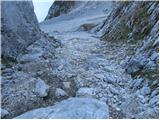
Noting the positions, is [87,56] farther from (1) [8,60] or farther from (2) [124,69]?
(1) [8,60]

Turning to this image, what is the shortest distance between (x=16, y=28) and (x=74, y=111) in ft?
19.3

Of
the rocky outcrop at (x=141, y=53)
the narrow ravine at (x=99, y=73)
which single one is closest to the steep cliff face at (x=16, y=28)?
the narrow ravine at (x=99, y=73)

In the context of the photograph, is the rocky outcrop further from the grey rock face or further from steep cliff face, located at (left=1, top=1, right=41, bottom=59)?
steep cliff face, located at (left=1, top=1, right=41, bottom=59)

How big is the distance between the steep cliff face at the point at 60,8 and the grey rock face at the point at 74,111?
76.6 metres

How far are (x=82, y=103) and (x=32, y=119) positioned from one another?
1.50 metres

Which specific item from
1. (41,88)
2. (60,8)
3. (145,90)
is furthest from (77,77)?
(60,8)

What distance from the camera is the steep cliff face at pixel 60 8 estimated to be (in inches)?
3418

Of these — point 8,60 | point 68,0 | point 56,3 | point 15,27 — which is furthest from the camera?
point 56,3

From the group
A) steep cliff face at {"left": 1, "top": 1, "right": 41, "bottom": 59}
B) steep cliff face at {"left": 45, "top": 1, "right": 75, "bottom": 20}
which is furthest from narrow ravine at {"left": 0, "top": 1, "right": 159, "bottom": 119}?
steep cliff face at {"left": 45, "top": 1, "right": 75, "bottom": 20}

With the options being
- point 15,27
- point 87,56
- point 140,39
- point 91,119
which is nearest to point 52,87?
point 91,119

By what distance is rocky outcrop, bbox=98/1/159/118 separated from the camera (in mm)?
10289

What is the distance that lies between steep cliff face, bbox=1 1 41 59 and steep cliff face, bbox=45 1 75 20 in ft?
232

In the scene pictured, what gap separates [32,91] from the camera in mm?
10836

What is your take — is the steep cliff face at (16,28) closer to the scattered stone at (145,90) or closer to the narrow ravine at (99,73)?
the narrow ravine at (99,73)
